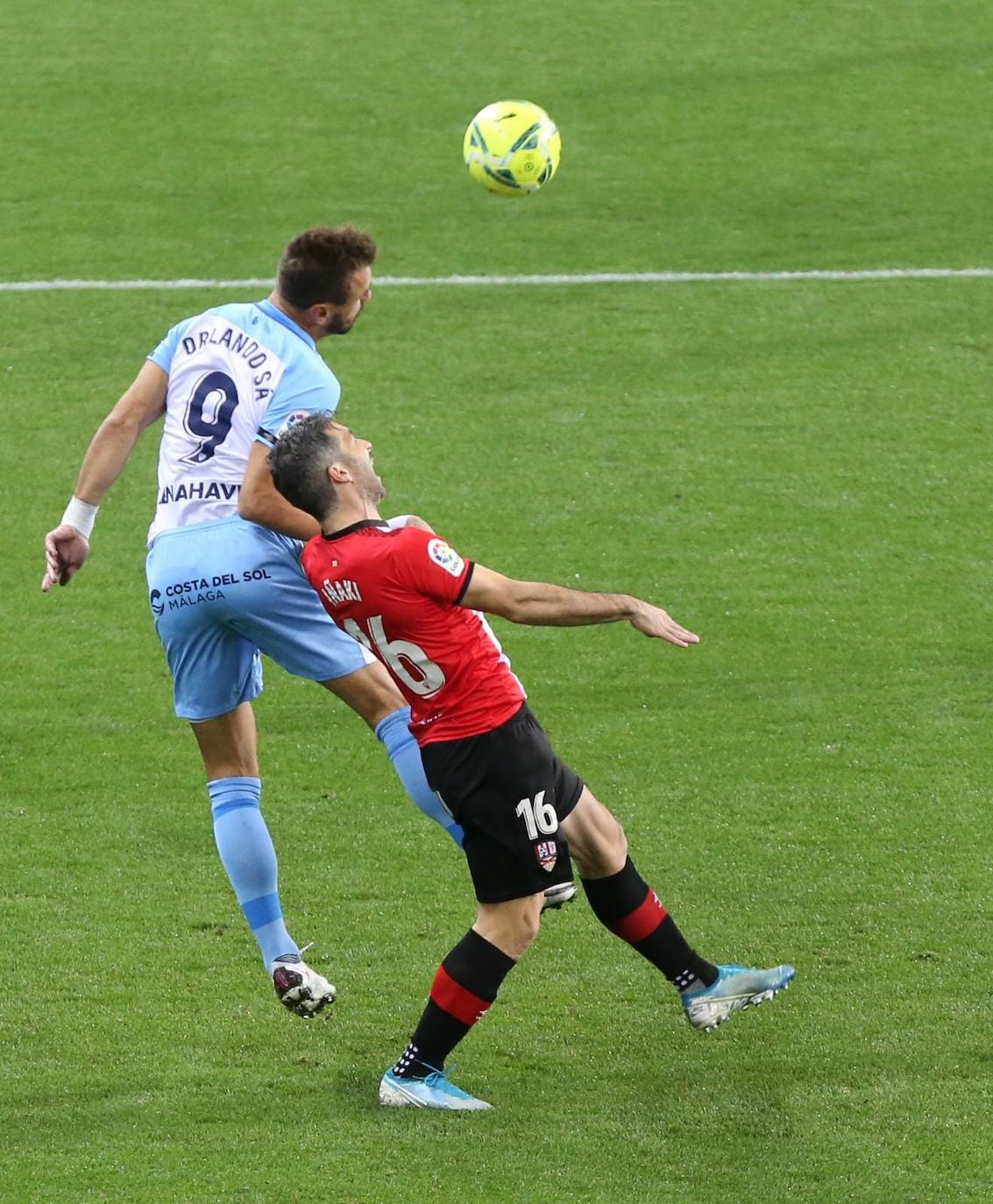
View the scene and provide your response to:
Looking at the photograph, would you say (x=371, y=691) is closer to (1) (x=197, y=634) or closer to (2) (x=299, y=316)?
(1) (x=197, y=634)

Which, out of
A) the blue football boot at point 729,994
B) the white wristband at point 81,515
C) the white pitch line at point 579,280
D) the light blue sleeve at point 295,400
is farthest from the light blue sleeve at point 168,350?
the white pitch line at point 579,280

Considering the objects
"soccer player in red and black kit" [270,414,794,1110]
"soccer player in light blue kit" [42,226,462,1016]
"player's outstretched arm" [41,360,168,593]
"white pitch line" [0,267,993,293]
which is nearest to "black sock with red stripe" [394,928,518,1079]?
"soccer player in red and black kit" [270,414,794,1110]

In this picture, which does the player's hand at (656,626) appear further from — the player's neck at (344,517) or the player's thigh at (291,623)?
the player's thigh at (291,623)

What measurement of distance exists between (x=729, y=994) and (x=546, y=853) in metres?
0.77

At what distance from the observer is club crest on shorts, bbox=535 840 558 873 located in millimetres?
4590

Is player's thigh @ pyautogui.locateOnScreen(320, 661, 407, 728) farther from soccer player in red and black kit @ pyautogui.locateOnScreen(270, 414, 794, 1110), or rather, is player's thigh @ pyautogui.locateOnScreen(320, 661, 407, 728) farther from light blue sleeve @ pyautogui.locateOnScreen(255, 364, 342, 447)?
light blue sleeve @ pyautogui.locateOnScreen(255, 364, 342, 447)

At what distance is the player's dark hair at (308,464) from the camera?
4.52 meters

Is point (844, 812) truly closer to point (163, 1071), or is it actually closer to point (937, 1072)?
point (937, 1072)

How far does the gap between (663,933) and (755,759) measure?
1.97 meters

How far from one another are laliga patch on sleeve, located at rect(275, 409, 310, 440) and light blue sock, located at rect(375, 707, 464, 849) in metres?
0.90

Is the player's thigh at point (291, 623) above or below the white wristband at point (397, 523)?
below

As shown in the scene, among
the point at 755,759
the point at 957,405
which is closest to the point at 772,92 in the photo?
the point at 957,405

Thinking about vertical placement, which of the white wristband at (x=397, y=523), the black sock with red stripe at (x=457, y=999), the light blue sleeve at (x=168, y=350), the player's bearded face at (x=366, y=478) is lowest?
the black sock with red stripe at (x=457, y=999)

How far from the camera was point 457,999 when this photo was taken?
4633 millimetres
